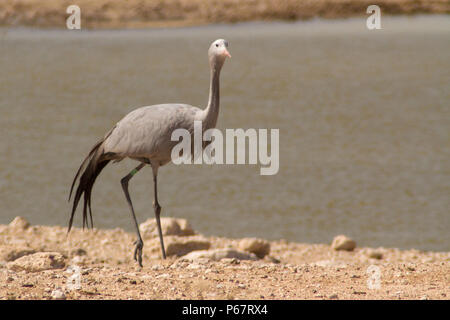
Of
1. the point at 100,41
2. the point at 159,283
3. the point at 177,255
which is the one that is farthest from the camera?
the point at 100,41

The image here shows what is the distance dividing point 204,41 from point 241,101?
1078 cm

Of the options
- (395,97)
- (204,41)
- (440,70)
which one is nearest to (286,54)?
(204,41)

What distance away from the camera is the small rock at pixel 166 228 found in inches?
446

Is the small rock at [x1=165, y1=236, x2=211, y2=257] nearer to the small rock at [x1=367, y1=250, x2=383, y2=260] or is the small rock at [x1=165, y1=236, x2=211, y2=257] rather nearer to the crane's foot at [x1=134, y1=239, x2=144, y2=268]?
the crane's foot at [x1=134, y1=239, x2=144, y2=268]

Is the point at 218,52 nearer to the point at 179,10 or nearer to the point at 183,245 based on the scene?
the point at 183,245

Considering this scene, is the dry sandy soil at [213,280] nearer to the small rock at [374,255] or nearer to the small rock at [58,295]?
the small rock at [58,295]

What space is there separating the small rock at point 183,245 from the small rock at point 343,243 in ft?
6.01

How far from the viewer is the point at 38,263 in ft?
26.6

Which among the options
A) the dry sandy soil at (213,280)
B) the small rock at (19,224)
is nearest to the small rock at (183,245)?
the dry sandy soil at (213,280)

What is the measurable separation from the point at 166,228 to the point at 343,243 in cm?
224

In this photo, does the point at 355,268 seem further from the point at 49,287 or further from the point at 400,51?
the point at 400,51

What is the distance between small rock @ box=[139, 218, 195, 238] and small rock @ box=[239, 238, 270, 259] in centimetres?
95

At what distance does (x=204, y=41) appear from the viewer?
33156mm

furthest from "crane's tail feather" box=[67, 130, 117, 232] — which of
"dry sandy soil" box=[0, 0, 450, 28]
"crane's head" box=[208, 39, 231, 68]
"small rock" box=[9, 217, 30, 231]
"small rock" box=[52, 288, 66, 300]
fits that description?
"dry sandy soil" box=[0, 0, 450, 28]
